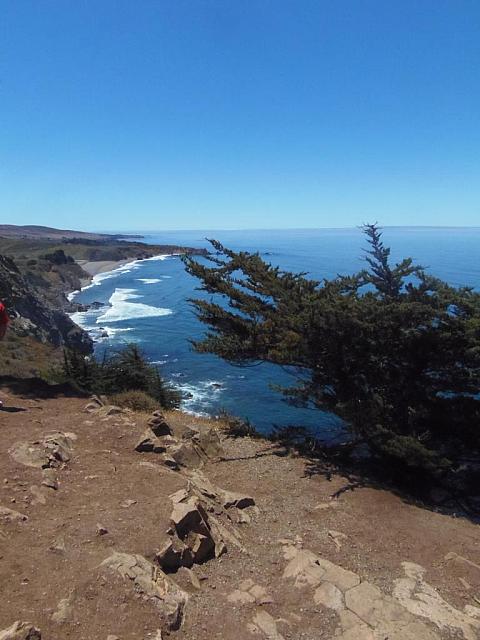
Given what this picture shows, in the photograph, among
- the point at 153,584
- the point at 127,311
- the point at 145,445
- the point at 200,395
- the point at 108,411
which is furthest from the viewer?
the point at 127,311

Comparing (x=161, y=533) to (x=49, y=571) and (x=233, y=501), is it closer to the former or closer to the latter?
(x=49, y=571)

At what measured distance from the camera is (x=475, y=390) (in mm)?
12969

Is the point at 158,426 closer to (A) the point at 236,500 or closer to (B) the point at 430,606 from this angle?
(A) the point at 236,500

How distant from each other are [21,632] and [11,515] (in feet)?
7.21

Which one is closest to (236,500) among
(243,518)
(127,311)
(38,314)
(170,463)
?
(243,518)

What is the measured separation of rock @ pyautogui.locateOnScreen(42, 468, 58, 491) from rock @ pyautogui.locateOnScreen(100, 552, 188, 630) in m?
2.12

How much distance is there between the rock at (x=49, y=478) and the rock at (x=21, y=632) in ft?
9.72

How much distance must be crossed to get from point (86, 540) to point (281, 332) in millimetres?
9986

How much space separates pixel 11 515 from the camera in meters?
6.14

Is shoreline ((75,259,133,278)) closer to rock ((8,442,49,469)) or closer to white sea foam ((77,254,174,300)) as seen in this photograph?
white sea foam ((77,254,174,300))

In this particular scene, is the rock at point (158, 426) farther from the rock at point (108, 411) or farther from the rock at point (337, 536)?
the rock at point (337, 536)

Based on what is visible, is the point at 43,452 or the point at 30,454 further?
the point at 43,452

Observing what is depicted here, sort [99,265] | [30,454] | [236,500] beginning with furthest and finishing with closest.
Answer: [99,265] → [236,500] → [30,454]

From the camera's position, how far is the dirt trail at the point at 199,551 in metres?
5.11
